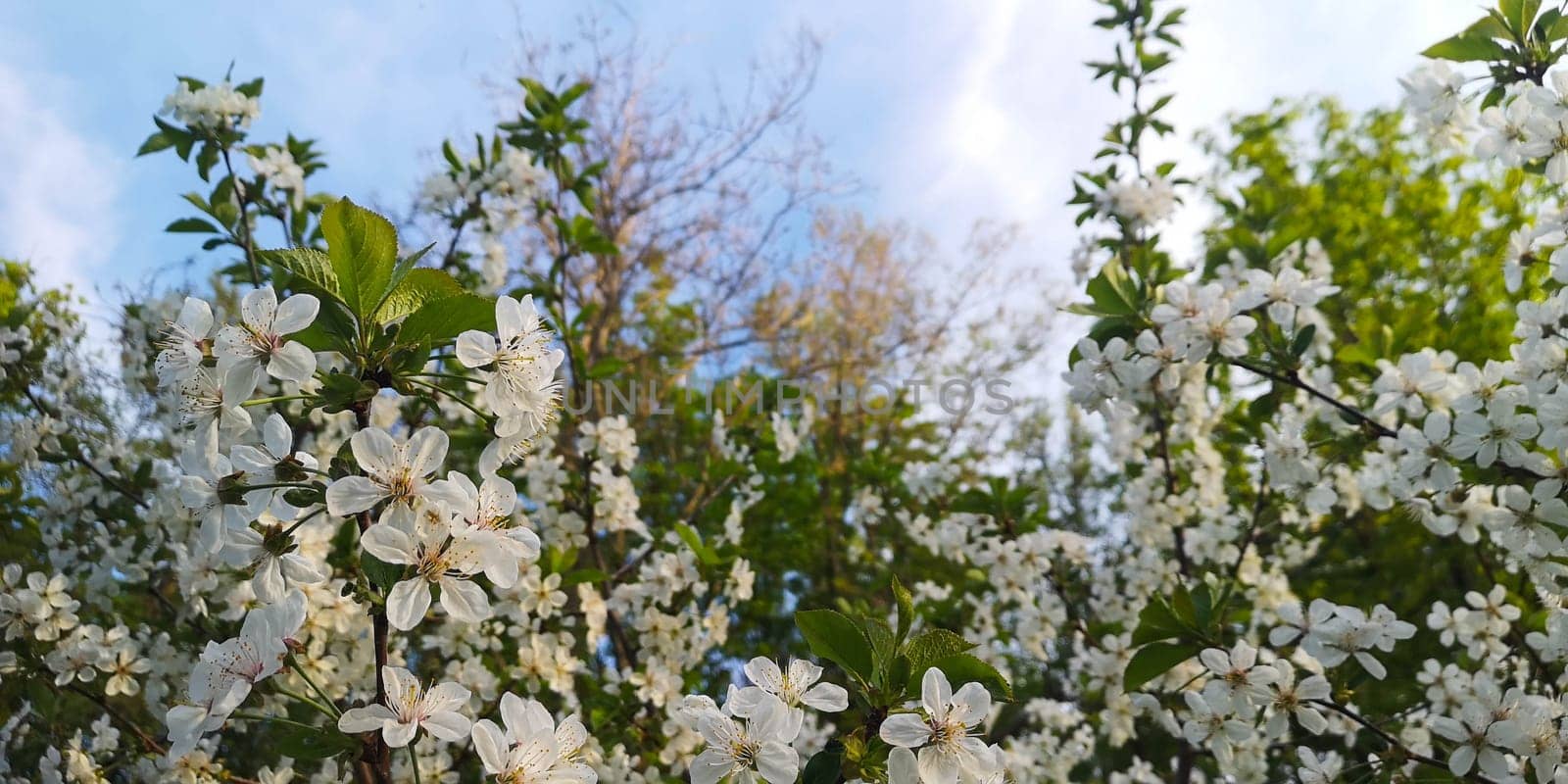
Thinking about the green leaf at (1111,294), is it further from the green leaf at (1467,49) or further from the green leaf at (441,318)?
the green leaf at (441,318)

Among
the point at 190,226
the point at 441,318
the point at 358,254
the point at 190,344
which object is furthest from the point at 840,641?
the point at 190,226

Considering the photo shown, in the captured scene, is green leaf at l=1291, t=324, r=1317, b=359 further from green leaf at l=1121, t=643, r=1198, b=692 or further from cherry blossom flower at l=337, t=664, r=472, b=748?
cherry blossom flower at l=337, t=664, r=472, b=748

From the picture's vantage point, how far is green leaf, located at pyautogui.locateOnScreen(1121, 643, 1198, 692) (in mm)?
1660

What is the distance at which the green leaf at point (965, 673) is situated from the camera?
105cm

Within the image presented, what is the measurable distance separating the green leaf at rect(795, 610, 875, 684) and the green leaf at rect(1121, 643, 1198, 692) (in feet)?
2.69

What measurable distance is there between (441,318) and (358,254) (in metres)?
0.12

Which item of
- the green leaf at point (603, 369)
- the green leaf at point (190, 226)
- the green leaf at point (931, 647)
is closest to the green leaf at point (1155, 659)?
the green leaf at point (931, 647)

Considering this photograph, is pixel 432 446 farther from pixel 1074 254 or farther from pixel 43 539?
pixel 1074 254

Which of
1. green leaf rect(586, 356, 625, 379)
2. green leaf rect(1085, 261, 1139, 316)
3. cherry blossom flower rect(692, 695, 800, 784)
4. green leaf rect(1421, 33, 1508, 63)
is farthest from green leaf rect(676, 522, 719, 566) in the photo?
Result: green leaf rect(1421, 33, 1508, 63)

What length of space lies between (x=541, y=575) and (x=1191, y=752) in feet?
7.31

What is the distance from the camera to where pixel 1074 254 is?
333 cm

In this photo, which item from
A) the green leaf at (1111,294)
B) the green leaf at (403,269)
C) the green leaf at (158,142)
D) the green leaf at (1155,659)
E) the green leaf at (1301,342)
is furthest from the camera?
the green leaf at (158,142)

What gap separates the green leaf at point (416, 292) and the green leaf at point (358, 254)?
0.02m

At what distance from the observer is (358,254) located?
100 cm
